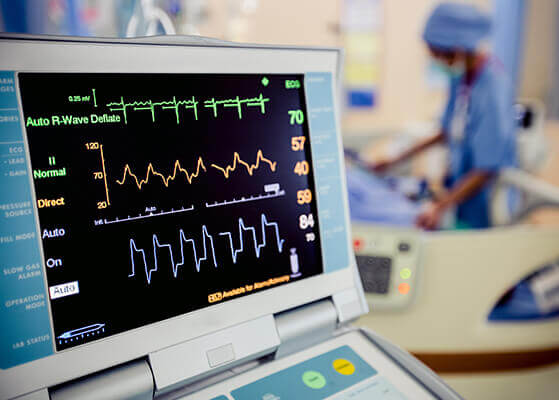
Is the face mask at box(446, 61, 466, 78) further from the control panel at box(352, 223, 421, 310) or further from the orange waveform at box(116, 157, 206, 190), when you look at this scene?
the orange waveform at box(116, 157, 206, 190)

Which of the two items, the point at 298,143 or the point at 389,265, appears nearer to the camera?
the point at 298,143

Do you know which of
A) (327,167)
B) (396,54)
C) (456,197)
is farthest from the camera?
(396,54)

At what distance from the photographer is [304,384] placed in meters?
0.58

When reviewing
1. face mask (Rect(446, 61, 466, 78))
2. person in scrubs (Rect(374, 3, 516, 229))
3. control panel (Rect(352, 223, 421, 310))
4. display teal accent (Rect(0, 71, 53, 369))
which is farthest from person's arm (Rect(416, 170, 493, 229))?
display teal accent (Rect(0, 71, 53, 369))

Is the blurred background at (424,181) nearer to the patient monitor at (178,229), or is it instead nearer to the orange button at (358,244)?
the orange button at (358,244)

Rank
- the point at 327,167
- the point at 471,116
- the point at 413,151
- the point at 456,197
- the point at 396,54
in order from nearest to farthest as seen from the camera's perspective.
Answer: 1. the point at 327,167
2. the point at 456,197
3. the point at 471,116
4. the point at 413,151
5. the point at 396,54

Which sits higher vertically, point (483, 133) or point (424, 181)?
point (483, 133)

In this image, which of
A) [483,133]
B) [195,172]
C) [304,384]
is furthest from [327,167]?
[483,133]

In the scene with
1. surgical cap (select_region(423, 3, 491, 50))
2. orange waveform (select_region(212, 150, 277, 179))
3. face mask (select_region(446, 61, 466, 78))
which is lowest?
orange waveform (select_region(212, 150, 277, 179))

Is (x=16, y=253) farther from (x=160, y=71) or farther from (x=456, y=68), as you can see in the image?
(x=456, y=68)

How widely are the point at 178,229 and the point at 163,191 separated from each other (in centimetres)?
5

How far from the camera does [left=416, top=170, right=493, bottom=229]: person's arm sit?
163 cm

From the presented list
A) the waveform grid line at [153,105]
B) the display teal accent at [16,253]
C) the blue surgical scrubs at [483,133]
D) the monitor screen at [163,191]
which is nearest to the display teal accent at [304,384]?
the monitor screen at [163,191]

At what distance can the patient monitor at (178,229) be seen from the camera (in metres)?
0.45
